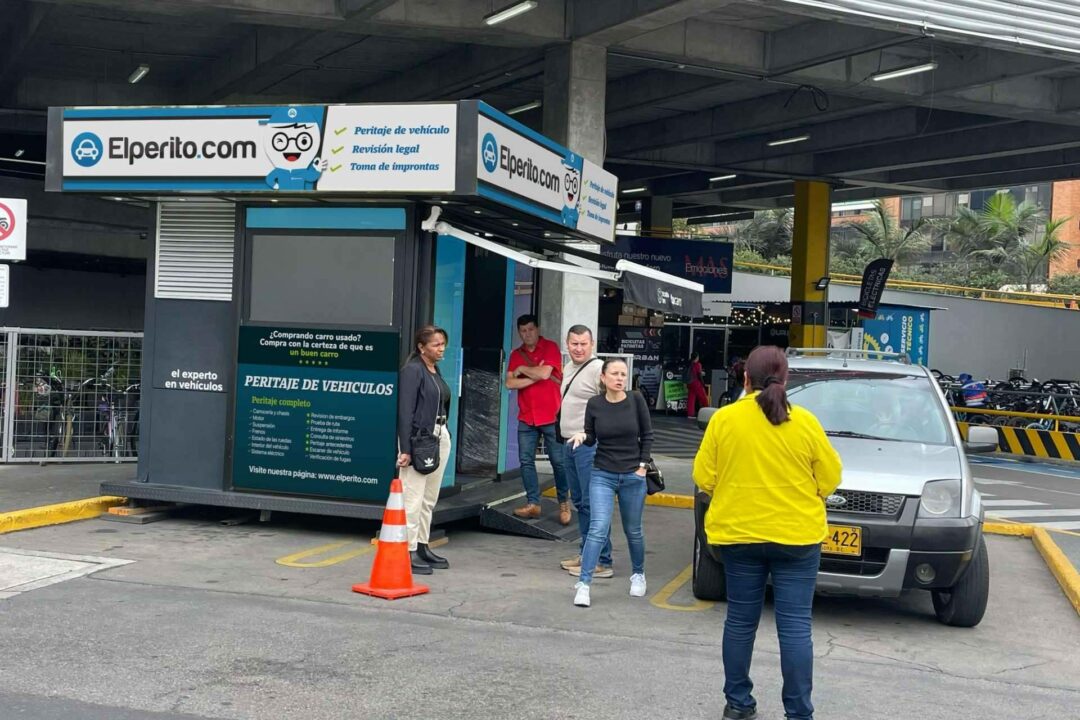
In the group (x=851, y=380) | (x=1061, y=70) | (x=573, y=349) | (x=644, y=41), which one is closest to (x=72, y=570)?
(x=573, y=349)

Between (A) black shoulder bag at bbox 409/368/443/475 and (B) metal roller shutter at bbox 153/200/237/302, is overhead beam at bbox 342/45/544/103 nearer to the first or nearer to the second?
(B) metal roller shutter at bbox 153/200/237/302

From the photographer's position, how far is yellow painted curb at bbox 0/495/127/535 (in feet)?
31.8

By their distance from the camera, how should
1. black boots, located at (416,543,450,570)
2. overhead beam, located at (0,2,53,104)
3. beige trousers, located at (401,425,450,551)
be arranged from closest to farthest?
beige trousers, located at (401,425,450,551) → black boots, located at (416,543,450,570) → overhead beam, located at (0,2,53,104)

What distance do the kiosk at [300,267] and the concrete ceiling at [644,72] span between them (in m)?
5.88

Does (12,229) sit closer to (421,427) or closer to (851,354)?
(421,427)

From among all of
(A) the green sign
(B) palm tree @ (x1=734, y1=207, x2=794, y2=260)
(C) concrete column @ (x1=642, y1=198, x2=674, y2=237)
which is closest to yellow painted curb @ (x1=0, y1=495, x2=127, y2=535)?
(A) the green sign

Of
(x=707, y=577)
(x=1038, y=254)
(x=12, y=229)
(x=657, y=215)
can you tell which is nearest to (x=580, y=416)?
(x=707, y=577)

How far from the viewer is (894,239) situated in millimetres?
51469

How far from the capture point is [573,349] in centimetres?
899

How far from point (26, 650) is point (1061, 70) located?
16915mm

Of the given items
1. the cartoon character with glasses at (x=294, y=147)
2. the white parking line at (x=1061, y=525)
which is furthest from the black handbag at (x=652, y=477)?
the white parking line at (x=1061, y=525)

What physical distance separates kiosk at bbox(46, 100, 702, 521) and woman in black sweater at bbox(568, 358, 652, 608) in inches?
75.8

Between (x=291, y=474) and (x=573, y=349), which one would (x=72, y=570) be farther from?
(x=573, y=349)

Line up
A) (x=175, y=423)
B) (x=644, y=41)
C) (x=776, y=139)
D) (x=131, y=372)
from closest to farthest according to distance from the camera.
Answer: (x=175, y=423), (x=131, y=372), (x=644, y=41), (x=776, y=139)
